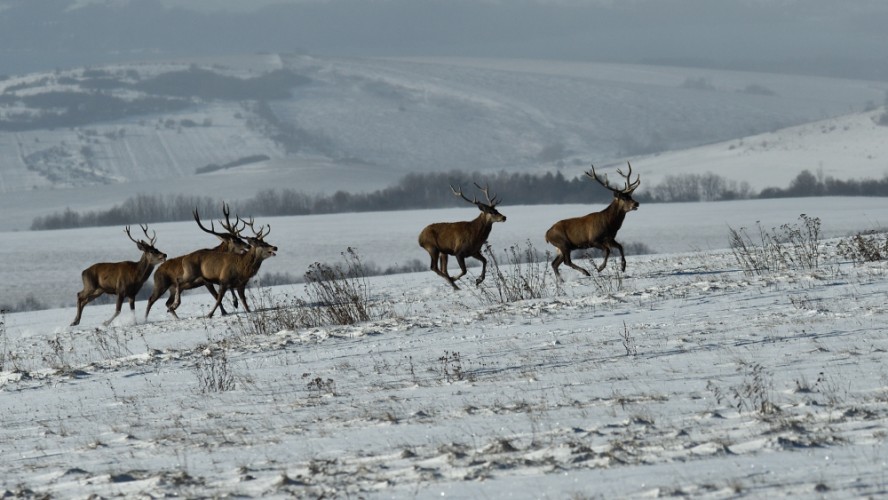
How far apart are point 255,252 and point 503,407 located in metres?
13.7

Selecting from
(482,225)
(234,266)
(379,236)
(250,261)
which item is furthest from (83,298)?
(379,236)

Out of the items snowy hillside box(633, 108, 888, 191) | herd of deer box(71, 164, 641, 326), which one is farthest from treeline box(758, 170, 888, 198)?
herd of deer box(71, 164, 641, 326)

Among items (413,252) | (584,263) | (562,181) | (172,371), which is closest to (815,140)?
(562,181)

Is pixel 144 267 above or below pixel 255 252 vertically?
below

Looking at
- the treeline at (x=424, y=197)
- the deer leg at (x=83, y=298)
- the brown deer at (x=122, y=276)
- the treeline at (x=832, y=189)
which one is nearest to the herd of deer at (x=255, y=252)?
the brown deer at (x=122, y=276)

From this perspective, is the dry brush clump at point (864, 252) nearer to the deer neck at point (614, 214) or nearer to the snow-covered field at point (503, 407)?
the snow-covered field at point (503, 407)

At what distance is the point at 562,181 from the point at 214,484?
123584 millimetres

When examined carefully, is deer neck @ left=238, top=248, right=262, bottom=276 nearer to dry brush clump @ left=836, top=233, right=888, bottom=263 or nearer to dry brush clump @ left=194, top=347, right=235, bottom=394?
dry brush clump @ left=194, top=347, right=235, bottom=394

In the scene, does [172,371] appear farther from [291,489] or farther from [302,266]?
[302,266]

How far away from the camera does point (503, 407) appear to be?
8359 mm

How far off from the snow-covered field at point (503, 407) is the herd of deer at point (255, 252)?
6.09m

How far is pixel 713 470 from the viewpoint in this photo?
6.09 metres

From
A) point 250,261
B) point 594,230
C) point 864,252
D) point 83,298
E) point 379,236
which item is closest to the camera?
point 864,252

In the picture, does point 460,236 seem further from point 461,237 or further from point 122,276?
point 122,276
